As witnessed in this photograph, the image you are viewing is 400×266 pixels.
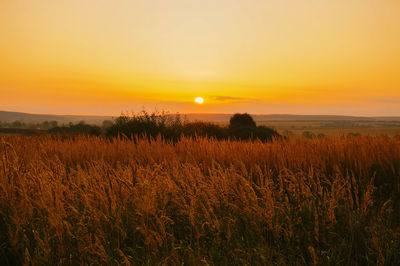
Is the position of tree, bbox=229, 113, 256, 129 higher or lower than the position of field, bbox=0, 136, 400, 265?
higher

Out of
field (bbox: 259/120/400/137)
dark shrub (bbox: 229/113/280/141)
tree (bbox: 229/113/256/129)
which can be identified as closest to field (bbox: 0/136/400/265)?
field (bbox: 259/120/400/137)

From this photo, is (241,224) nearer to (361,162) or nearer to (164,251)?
(164,251)

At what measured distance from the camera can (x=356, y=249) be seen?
3.62m

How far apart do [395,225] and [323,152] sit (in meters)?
2.56

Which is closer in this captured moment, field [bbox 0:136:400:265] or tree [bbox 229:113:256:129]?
field [bbox 0:136:400:265]

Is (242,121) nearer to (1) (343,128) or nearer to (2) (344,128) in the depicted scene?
(2) (344,128)

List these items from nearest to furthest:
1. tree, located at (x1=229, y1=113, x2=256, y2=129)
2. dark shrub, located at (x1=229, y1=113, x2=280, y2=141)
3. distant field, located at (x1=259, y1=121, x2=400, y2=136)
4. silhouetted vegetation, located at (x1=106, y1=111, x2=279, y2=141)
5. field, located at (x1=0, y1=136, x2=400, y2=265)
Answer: field, located at (x1=0, y1=136, x2=400, y2=265), distant field, located at (x1=259, y1=121, x2=400, y2=136), silhouetted vegetation, located at (x1=106, y1=111, x2=279, y2=141), dark shrub, located at (x1=229, y1=113, x2=280, y2=141), tree, located at (x1=229, y1=113, x2=256, y2=129)

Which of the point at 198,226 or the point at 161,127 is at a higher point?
the point at 161,127

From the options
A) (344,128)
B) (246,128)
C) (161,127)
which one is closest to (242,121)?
(246,128)

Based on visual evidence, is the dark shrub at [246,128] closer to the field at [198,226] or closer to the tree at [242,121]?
the tree at [242,121]

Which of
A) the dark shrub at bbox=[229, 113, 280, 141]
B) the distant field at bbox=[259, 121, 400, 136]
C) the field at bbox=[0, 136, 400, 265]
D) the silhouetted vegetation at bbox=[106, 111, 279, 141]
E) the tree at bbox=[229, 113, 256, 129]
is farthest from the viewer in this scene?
the tree at bbox=[229, 113, 256, 129]

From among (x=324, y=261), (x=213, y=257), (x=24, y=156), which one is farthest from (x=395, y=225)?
(x=24, y=156)

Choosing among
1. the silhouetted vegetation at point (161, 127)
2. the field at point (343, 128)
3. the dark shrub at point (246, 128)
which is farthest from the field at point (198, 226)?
the dark shrub at point (246, 128)

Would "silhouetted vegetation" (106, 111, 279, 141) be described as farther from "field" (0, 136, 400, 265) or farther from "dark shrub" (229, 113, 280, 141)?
"field" (0, 136, 400, 265)
